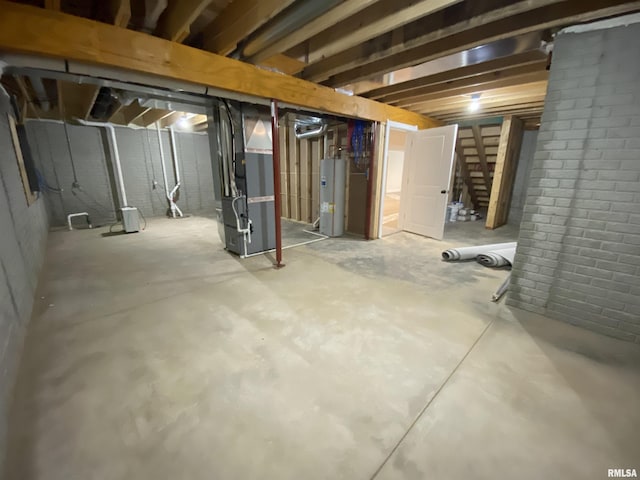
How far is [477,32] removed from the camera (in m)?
2.21

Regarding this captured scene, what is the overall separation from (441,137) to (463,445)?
446cm

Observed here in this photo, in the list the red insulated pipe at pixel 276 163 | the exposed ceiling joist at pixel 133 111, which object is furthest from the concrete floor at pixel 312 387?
the exposed ceiling joist at pixel 133 111

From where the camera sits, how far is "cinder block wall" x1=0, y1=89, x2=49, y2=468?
1517 mm

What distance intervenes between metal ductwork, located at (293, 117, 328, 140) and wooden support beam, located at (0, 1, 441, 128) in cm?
178

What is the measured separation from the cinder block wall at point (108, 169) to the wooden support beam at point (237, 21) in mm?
5226

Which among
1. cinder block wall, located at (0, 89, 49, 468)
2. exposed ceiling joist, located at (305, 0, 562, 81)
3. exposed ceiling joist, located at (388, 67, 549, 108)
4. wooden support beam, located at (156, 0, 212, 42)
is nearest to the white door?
exposed ceiling joist, located at (388, 67, 549, 108)

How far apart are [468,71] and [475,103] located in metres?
1.78

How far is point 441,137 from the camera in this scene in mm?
4512

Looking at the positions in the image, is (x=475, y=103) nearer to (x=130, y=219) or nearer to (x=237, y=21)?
(x=237, y=21)

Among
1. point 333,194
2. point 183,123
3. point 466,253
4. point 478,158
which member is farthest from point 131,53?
point 478,158

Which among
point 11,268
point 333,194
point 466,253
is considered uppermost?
point 333,194

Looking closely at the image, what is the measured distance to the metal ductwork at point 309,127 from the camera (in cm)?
499

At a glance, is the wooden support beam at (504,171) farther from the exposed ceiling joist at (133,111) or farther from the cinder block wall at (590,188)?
the exposed ceiling joist at (133,111)

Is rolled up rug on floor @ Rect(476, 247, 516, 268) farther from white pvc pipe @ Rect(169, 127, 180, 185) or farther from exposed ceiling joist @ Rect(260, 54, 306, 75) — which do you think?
white pvc pipe @ Rect(169, 127, 180, 185)
